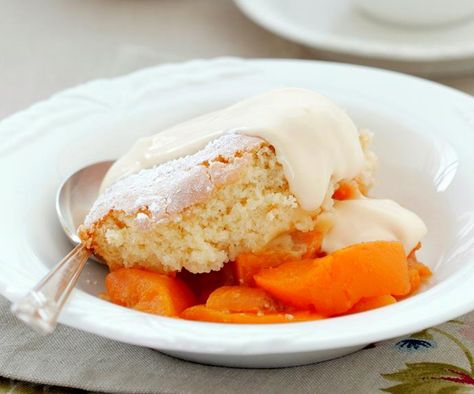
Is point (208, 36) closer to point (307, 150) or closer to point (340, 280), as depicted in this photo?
point (307, 150)

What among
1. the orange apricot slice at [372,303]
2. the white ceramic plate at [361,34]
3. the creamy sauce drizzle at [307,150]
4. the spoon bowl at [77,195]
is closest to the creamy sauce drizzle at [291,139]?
the creamy sauce drizzle at [307,150]

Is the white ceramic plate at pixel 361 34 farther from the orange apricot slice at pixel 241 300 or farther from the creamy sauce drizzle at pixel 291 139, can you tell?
the orange apricot slice at pixel 241 300

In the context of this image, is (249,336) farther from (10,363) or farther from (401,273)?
(10,363)

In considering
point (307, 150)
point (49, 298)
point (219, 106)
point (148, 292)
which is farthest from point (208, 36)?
point (49, 298)

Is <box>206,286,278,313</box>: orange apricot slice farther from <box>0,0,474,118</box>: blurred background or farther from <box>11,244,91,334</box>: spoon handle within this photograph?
<box>0,0,474,118</box>: blurred background

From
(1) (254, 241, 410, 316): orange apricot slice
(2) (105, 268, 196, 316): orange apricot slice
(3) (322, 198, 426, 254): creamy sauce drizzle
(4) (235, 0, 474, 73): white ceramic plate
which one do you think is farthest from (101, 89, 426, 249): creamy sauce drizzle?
(4) (235, 0, 474, 73): white ceramic plate

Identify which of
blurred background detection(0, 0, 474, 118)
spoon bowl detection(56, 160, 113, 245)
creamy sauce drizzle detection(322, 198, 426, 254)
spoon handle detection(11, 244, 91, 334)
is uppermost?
spoon handle detection(11, 244, 91, 334)
